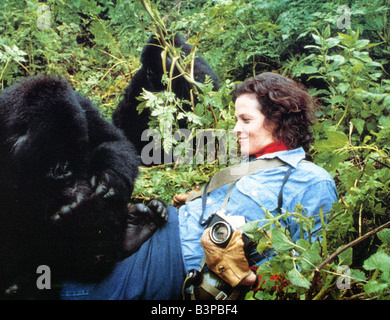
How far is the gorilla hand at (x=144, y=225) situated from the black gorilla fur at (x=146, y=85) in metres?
1.42

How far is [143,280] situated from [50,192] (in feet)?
2.76

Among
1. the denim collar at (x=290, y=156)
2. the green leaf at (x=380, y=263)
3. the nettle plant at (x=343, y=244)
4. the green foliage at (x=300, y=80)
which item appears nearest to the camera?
the green leaf at (x=380, y=263)

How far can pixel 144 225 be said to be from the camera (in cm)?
208

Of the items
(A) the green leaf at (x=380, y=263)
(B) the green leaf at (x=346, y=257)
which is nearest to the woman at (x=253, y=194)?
(B) the green leaf at (x=346, y=257)

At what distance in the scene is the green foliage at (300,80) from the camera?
1235mm

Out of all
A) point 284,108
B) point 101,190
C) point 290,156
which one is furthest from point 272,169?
point 101,190

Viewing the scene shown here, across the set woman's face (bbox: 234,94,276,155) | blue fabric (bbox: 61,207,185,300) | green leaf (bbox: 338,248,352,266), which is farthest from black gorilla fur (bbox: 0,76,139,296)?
green leaf (bbox: 338,248,352,266)

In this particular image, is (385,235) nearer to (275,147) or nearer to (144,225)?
(275,147)

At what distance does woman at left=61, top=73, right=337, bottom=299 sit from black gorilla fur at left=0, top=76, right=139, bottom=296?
234 mm

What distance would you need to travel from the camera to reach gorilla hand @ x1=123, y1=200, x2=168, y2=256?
1986 millimetres

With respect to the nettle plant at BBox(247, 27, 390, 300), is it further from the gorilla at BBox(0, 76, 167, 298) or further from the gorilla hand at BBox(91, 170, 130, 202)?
the gorilla hand at BBox(91, 170, 130, 202)

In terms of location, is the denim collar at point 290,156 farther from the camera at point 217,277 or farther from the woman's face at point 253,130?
the camera at point 217,277

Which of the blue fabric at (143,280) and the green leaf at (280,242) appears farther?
the blue fabric at (143,280)

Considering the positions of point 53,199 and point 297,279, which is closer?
point 297,279
